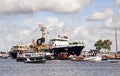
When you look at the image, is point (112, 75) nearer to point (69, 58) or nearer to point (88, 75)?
point (88, 75)

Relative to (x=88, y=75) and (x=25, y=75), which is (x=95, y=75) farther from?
(x=25, y=75)

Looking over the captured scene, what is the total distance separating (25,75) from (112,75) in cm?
1958

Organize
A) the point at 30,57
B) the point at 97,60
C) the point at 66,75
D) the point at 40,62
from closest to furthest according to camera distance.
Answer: the point at 66,75 < the point at 40,62 < the point at 30,57 < the point at 97,60

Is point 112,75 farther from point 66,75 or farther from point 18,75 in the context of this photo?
point 18,75

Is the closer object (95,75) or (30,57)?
(95,75)

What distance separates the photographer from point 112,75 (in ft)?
299

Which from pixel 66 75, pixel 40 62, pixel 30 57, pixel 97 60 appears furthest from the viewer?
pixel 97 60

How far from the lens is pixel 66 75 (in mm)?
89875

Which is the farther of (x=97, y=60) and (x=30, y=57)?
(x=97, y=60)

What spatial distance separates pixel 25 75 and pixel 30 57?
8465 centimetres

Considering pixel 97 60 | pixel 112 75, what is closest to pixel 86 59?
pixel 97 60

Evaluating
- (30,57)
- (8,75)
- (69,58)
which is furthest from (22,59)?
(8,75)

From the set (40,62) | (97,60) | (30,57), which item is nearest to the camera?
(40,62)

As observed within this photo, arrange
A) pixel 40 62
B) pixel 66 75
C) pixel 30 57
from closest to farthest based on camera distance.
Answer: pixel 66 75 → pixel 40 62 → pixel 30 57
